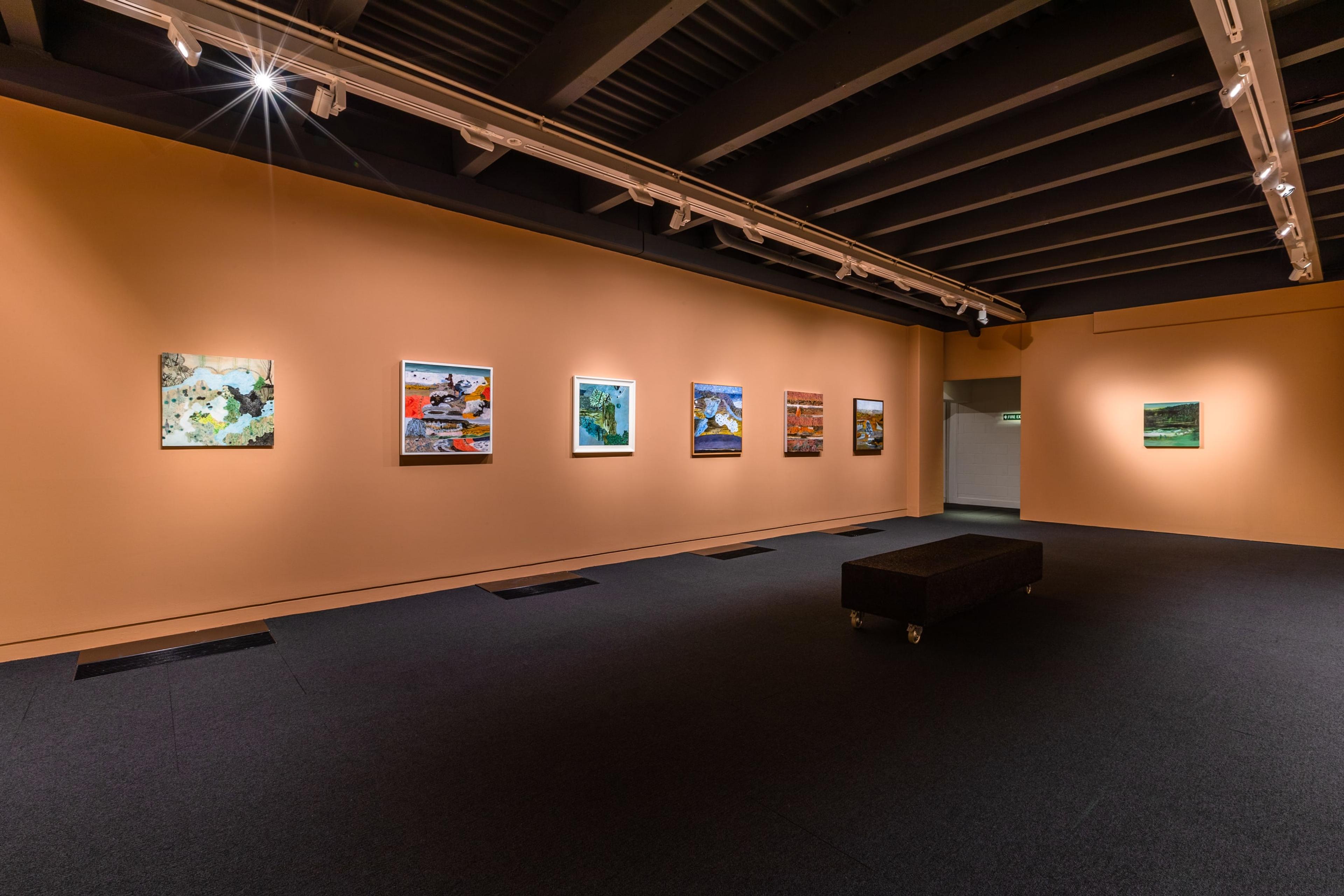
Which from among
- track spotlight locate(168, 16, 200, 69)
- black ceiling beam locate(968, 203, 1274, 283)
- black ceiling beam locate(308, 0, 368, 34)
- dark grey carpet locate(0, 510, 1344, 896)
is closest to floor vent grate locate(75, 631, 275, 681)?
dark grey carpet locate(0, 510, 1344, 896)

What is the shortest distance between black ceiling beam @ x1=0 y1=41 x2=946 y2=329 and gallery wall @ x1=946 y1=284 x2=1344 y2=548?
21.7 ft

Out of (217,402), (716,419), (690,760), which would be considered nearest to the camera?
(690,760)

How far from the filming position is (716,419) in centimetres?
826

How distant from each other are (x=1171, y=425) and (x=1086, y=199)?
5.08 meters

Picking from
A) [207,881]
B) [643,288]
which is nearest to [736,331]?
[643,288]

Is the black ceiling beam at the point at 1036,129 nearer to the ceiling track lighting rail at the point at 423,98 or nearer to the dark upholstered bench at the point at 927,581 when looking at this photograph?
the ceiling track lighting rail at the point at 423,98

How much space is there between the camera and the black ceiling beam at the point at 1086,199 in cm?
571

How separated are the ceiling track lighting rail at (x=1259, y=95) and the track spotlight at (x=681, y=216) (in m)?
3.58

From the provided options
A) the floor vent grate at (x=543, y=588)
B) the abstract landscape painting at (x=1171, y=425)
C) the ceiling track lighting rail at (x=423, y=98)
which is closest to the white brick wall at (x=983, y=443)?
the abstract landscape painting at (x=1171, y=425)

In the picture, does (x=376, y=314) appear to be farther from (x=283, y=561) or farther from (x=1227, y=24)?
(x=1227, y=24)

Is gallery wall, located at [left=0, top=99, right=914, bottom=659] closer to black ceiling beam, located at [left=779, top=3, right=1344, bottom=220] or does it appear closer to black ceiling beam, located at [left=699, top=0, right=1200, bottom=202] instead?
black ceiling beam, located at [left=699, top=0, right=1200, bottom=202]

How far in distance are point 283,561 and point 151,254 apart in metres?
2.47

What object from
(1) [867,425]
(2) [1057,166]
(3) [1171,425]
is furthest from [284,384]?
(3) [1171,425]

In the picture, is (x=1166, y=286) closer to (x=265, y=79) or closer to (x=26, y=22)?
(x=265, y=79)
